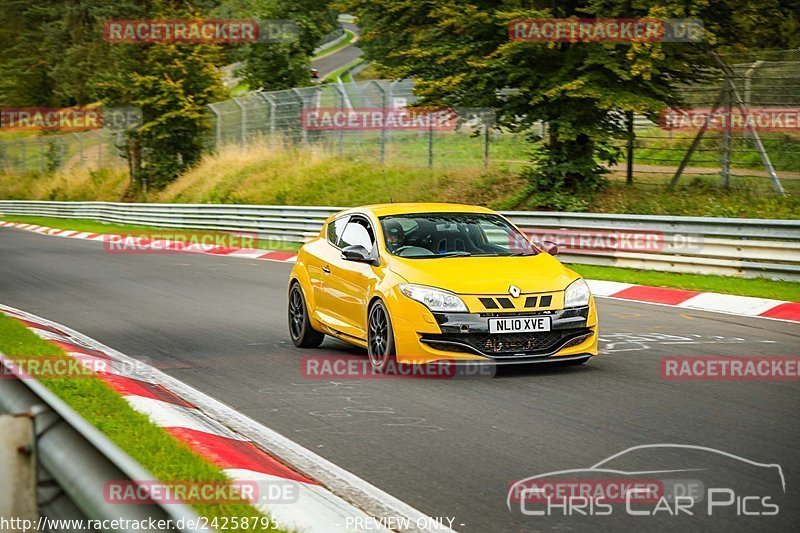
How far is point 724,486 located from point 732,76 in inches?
668

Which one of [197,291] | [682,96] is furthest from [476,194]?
[197,291]

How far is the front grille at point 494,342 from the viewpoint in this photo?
9.24m

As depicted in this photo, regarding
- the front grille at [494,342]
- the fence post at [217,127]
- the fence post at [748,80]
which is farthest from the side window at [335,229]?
the fence post at [217,127]

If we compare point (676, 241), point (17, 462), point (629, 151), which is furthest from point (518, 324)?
point (629, 151)

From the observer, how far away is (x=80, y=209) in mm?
46406

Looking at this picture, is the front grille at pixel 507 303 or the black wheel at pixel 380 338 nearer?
the front grille at pixel 507 303

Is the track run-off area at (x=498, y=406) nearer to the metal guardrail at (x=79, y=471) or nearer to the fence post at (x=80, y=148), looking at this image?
the metal guardrail at (x=79, y=471)

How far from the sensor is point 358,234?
36.4ft

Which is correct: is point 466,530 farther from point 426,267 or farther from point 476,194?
point 476,194

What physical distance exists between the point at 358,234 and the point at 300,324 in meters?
1.33

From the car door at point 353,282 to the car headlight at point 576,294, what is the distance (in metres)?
1.72

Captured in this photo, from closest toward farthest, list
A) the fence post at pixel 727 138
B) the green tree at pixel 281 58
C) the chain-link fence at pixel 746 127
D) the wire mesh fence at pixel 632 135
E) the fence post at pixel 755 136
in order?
1. the fence post at pixel 755 136
2. the chain-link fence at pixel 746 127
3. the wire mesh fence at pixel 632 135
4. the fence post at pixel 727 138
5. the green tree at pixel 281 58

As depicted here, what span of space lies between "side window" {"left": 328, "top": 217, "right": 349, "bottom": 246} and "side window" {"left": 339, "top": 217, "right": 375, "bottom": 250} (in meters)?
0.15

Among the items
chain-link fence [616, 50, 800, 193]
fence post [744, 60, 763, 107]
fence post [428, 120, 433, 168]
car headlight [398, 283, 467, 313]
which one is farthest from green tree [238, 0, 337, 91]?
car headlight [398, 283, 467, 313]
